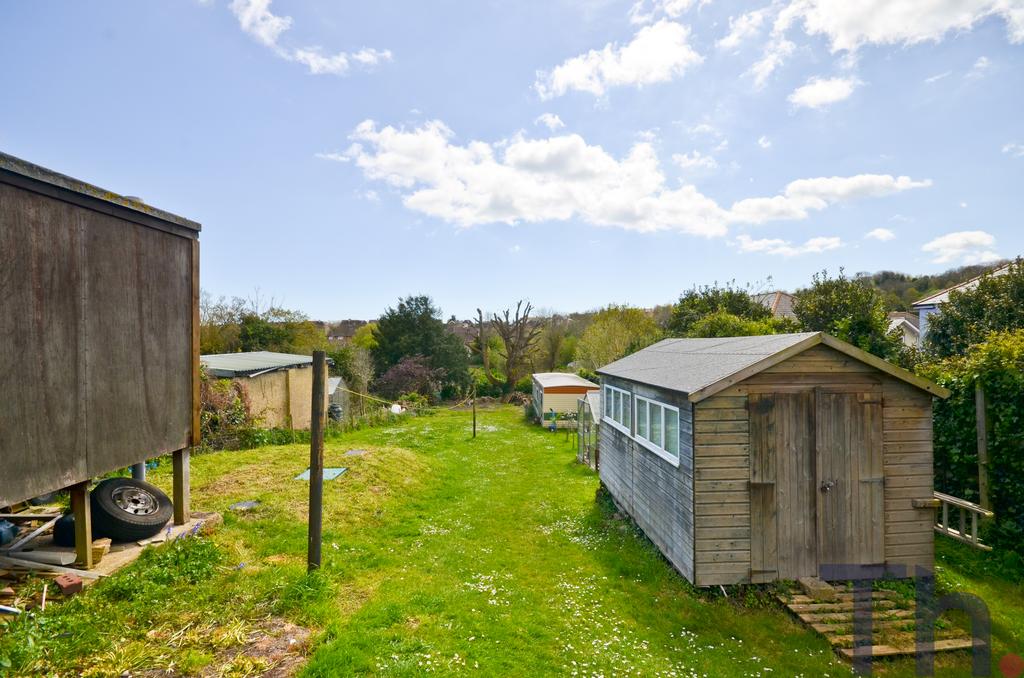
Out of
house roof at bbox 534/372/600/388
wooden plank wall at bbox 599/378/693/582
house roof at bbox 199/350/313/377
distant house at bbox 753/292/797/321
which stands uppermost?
distant house at bbox 753/292/797/321

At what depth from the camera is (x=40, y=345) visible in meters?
5.02

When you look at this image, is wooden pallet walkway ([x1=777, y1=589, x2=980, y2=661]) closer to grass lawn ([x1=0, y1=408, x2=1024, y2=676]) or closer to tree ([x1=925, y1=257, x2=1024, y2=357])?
grass lawn ([x1=0, y1=408, x2=1024, y2=676])

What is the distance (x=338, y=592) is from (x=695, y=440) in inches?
205

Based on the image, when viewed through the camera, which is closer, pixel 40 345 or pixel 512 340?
pixel 40 345

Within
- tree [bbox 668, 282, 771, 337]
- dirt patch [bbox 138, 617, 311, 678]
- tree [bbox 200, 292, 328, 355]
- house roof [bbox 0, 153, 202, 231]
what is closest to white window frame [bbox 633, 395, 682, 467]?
dirt patch [bbox 138, 617, 311, 678]

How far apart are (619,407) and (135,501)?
8.67 meters

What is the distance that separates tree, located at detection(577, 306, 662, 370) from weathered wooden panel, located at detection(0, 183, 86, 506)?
2473 cm

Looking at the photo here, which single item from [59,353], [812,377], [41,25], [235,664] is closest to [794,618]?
[812,377]

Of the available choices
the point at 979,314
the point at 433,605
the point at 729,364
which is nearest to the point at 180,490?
the point at 433,605

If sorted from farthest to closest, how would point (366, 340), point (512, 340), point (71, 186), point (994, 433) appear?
point (366, 340) < point (512, 340) < point (994, 433) < point (71, 186)

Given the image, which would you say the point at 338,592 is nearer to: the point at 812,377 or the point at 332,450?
A: the point at 812,377

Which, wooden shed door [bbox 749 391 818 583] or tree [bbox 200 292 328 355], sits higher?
tree [bbox 200 292 328 355]

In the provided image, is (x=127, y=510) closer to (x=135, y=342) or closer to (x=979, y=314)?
(x=135, y=342)

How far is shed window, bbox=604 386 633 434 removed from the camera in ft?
31.7
